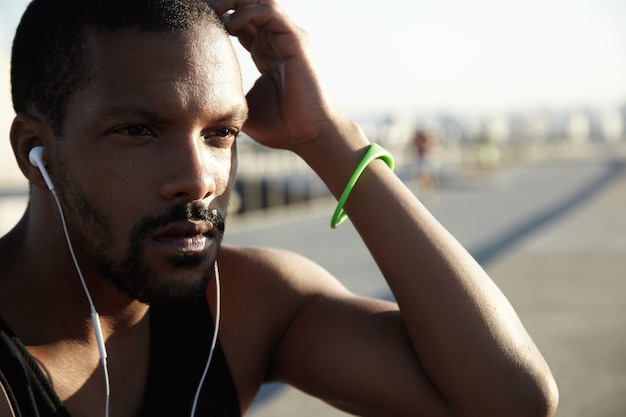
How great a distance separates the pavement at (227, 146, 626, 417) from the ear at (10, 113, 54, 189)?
9.83 feet

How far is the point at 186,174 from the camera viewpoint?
1924 mm

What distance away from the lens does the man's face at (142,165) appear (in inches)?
75.1

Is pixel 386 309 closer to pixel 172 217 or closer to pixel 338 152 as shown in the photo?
pixel 338 152

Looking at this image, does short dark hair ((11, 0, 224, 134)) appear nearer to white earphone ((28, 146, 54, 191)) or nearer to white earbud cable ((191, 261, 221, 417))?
white earphone ((28, 146, 54, 191))

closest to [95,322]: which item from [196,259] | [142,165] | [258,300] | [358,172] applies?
[196,259]

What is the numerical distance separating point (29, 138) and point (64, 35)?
29 cm

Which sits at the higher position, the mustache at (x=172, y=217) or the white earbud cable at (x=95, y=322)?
the mustache at (x=172, y=217)

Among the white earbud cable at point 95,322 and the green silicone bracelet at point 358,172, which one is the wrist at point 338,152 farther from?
the white earbud cable at point 95,322

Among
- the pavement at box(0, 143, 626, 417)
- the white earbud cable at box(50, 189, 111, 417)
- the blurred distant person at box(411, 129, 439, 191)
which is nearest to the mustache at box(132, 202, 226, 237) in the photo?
the white earbud cable at box(50, 189, 111, 417)

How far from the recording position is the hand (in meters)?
2.50

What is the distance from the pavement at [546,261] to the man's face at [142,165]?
116 inches

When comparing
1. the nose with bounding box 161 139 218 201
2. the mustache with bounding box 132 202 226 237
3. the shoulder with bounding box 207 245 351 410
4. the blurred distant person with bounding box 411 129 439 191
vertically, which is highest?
the nose with bounding box 161 139 218 201

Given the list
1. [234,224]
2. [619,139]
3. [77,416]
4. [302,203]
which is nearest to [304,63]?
[77,416]

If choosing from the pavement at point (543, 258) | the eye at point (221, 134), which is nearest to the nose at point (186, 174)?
the eye at point (221, 134)
